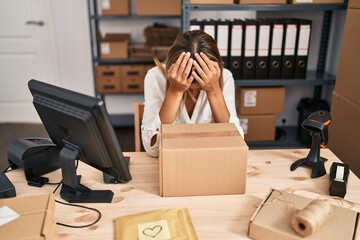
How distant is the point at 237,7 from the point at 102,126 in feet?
5.48

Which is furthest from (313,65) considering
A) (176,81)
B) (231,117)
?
(176,81)

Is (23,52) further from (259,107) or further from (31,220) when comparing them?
(31,220)

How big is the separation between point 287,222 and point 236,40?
5.69 feet

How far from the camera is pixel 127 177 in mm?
1077

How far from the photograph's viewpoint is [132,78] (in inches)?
126

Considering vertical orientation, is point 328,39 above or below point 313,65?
above

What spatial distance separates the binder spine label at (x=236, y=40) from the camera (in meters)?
2.37

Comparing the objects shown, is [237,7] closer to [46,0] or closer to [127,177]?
[127,177]

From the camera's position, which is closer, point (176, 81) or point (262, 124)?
point (176, 81)

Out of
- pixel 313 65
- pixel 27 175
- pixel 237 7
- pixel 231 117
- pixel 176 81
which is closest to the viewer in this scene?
pixel 27 175

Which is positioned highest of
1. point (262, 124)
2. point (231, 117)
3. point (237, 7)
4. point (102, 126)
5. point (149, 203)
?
point (237, 7)

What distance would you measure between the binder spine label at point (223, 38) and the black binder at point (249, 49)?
13 cm

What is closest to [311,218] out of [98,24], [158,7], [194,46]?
[194,46]

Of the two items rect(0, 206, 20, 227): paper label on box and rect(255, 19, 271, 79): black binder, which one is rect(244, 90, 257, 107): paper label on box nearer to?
Result: rect(255, 19, 271, 79): black binder
